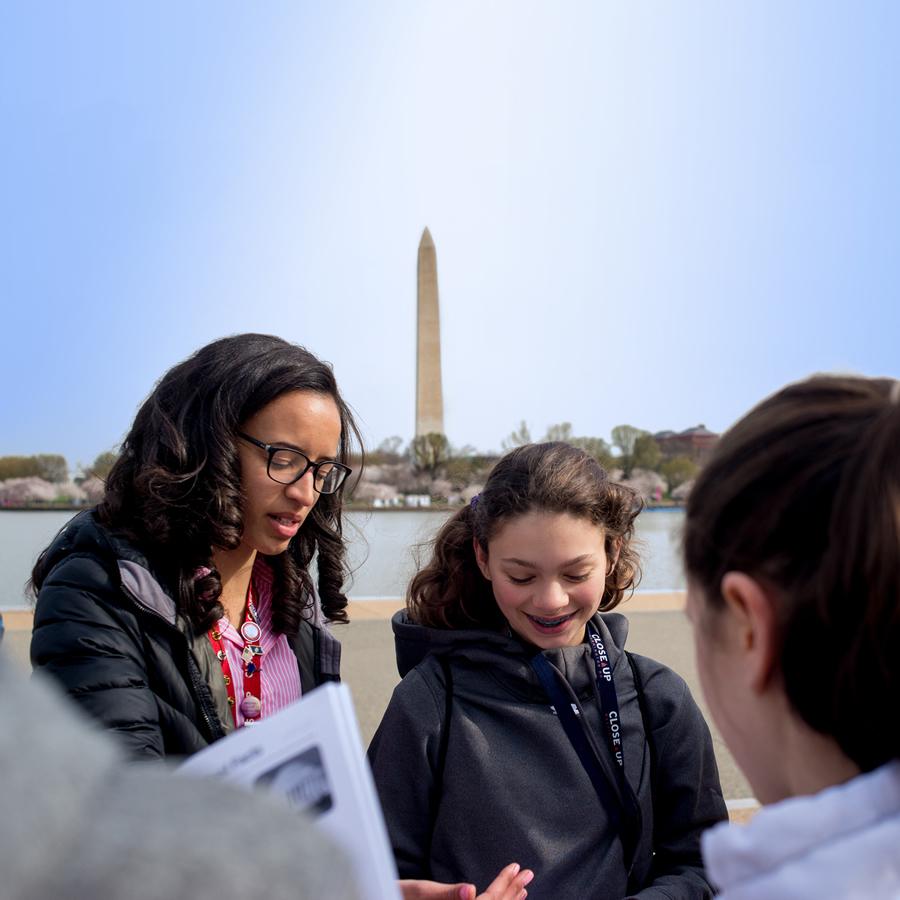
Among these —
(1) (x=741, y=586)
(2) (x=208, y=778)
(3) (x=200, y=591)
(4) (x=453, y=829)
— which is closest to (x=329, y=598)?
(3) (x=200, y=591)

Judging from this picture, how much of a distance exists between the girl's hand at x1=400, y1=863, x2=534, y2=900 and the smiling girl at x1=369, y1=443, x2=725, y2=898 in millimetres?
301

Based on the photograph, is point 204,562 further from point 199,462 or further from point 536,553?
point 536,553

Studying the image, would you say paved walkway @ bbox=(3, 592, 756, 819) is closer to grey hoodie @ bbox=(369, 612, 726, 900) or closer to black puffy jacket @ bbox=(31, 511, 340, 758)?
grey hoodie @ bbox=(369, 612, 726, 900)

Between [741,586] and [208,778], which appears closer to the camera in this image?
[208,778]

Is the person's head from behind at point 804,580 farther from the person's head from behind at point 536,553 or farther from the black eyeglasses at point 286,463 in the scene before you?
the black eyeglasses at point 286,463

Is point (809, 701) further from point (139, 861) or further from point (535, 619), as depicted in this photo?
point (535, 619)

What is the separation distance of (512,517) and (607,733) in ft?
2.22

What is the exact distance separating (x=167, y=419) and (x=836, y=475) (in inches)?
86.0

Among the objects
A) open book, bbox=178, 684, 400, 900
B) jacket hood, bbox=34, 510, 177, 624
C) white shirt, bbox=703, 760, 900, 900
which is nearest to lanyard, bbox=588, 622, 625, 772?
jacket hood, bbox=34, 510, 177, 624

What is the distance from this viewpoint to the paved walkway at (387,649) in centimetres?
562

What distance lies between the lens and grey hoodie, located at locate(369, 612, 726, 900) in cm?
249

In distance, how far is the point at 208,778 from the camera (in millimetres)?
556

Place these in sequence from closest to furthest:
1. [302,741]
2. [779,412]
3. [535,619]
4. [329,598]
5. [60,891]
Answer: [60,891] → [302,741] → [779,412] → [535,619] → [329,598]

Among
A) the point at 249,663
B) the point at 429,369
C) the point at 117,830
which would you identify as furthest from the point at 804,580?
the point at 429,369
